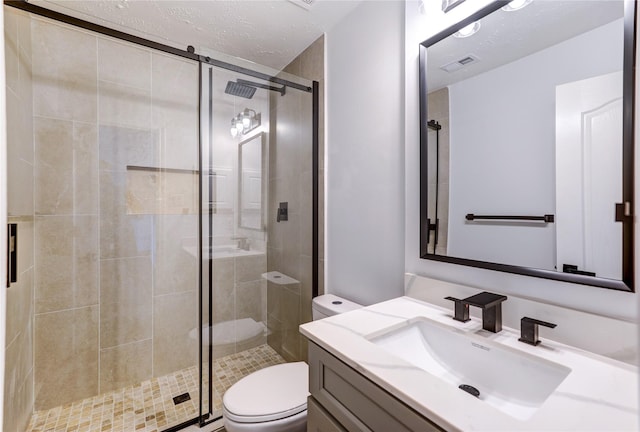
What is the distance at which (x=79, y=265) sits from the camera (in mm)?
1788

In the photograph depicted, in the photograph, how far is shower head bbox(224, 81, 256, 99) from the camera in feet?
5.35

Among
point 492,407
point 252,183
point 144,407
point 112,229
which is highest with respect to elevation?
point 252,183

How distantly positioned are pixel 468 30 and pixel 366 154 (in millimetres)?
660

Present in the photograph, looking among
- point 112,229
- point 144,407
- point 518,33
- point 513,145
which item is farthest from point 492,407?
point 112,229

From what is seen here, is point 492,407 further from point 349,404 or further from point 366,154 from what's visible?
point 366,154

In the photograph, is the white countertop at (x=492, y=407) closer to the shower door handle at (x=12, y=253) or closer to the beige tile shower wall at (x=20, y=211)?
the shower door handle at (x=12, y=253)

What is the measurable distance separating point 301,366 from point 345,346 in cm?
85

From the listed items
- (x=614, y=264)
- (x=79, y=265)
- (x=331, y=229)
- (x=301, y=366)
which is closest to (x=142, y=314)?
(x=79, y=265)

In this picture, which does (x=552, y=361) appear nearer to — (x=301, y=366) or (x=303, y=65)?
(x=301, y=366)

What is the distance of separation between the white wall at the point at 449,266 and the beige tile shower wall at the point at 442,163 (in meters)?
0.07

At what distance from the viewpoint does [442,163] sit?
1215 millimetres

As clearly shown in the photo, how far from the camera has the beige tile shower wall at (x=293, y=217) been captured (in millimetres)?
1842

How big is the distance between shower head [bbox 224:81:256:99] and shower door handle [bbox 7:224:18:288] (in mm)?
1139

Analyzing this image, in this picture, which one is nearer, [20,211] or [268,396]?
[268,396]
